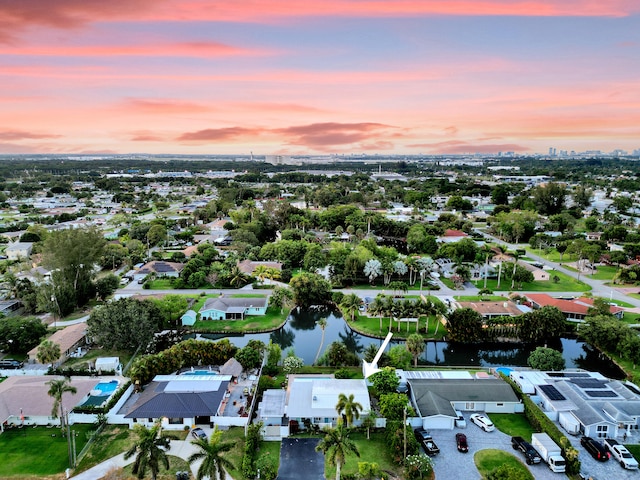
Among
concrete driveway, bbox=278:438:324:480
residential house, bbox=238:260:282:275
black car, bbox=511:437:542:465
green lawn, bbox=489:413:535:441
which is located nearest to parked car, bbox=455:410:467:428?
green lawn, bbox=489:413:535:441

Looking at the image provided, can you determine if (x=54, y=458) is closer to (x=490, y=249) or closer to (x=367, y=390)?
(x=367, y=390)

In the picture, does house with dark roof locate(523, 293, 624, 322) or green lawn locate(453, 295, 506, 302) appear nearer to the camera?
house with dark roof locate(523, 293, 624, 322)

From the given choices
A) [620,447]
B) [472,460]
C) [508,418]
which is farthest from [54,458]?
[620,447]

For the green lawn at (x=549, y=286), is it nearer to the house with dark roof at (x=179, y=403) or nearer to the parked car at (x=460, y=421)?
the parked car at (x=460, y=421)

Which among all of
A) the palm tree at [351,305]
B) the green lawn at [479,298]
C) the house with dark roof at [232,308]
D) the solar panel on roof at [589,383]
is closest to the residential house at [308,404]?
the palm tree at [351,305]

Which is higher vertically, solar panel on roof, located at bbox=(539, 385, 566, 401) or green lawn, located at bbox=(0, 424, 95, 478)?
solar panel on roof, located at bbox=(539, 385, 566, 401)

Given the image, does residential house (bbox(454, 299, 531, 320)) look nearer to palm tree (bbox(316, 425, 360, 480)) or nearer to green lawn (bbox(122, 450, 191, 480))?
palm tree (bbox(316, 425, 360, 480))

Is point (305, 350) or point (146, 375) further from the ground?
point (146, 375)

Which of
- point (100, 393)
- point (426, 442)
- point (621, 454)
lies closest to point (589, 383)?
point (621, 454)
